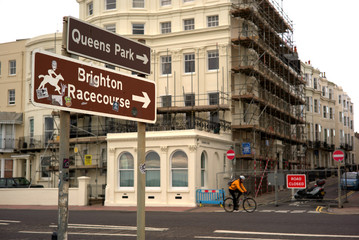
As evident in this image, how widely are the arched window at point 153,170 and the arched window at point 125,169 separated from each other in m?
1.15

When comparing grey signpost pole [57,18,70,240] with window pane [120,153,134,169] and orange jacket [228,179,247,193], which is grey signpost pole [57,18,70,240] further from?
window pane [120,153,134,169]

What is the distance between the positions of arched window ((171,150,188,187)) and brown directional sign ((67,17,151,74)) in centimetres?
2264

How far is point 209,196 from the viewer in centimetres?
2700

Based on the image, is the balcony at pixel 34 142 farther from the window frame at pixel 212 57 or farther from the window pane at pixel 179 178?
the window pane at pixel 179 178

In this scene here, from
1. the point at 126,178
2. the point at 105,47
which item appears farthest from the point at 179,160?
the point at 105,47

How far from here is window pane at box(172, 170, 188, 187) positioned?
28.5 m

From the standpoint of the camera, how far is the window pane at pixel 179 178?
93.5 ft

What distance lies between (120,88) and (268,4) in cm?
3786

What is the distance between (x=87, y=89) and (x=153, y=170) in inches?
971

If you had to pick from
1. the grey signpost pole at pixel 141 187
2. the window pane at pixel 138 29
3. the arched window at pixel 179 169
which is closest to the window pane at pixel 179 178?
the arched window at pixel 179 169

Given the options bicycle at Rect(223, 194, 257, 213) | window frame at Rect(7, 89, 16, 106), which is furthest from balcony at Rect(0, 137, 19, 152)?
bicycle at Rect(223, 194, 257, 213)

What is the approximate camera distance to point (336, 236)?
1268 centimetres

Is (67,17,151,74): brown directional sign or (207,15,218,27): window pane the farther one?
(207,15,218,27): window pane

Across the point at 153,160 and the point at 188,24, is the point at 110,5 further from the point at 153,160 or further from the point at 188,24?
the point at 153,160
